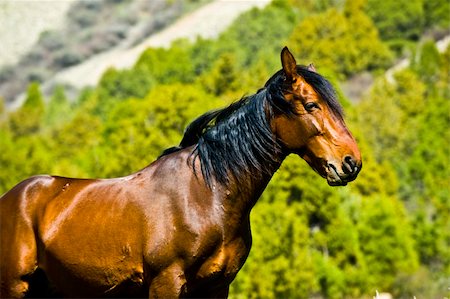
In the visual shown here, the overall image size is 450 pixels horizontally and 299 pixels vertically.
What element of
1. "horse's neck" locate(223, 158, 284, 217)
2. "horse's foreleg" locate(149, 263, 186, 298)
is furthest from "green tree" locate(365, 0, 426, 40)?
"horse's foreleg" locate(149, 263, 186, 298)

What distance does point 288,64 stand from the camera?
7.32 m

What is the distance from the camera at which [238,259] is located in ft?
24.0

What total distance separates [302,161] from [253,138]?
27.4m

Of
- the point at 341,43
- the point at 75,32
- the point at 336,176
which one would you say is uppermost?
the point at 336,176

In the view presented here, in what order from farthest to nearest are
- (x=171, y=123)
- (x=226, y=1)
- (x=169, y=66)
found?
1. (x=226, y=1)
2. (x=169, y=66)
3. (x=171, y=123)

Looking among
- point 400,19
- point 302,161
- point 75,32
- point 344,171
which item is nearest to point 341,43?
point 400,19

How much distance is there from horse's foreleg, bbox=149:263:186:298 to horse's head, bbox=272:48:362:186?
1427 millimetres

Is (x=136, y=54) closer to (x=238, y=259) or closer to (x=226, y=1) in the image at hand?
(x=226, y=1)

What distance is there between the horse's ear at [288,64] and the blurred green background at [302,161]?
1240 millimetres

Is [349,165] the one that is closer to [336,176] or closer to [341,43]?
[336,176]

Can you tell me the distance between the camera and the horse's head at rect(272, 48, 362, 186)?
705 centimetres

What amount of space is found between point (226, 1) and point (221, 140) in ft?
431

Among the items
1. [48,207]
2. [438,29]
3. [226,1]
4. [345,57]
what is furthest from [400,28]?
[48,207]

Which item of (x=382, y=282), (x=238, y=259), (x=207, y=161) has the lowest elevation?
(x=382, y=282)
